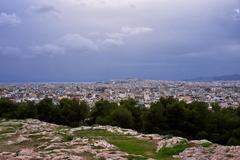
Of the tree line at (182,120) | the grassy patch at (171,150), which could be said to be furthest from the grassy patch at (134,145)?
the tree line at (182,120)

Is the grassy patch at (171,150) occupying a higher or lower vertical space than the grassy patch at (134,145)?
higher

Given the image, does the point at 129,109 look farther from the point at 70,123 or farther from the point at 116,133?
the point at 116,133

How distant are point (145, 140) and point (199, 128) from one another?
25.1 m

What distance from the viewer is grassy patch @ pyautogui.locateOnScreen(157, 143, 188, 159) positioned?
82.3ft

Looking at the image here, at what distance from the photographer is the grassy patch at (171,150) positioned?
25.1 meters

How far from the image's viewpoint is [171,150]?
25.5 meters

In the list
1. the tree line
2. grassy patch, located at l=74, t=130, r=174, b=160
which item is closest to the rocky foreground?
grassy patch, located at l=74, t=130, r=174, b=160

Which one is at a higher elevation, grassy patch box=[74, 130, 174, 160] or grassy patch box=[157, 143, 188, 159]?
grassy patch box=[157, 143, 188, 159]

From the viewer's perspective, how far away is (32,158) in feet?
76.9

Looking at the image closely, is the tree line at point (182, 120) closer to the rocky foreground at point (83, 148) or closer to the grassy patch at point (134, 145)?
the rocky foreground at point (83, 148)

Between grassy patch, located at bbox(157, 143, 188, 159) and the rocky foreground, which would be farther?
grassy patch, located at bbox(157, 143, 188, 159)

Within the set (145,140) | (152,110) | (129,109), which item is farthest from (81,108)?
(145,140)

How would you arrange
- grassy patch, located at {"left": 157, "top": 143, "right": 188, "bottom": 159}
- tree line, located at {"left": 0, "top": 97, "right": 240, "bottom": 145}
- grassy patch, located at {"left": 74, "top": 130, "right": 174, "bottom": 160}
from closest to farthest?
grassy patch, located at {"left": 157, "top": 143, "right": 188, "bottom": 159}
grassy patch, located at {"left": 74, "top": 130, "right": 174, "bottom": 160}
tree line, located at {"left": 0, "top": 97, "right": 240, "bottom": 145}

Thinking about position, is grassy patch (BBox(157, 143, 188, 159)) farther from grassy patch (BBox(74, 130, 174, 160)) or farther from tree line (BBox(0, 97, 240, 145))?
tree line (BBox(0, 97, 240, 145))
